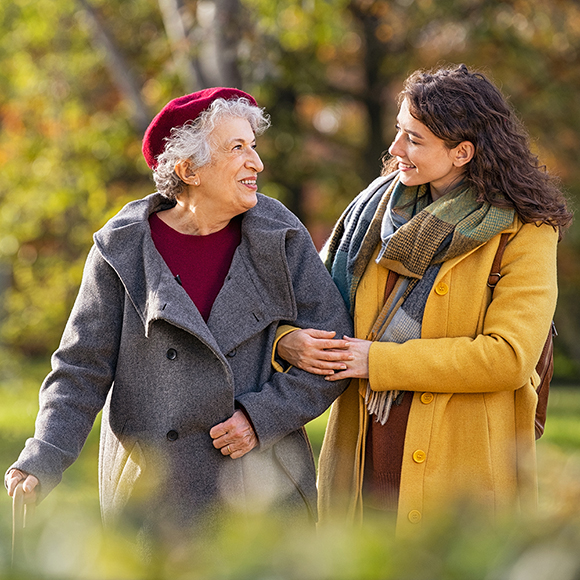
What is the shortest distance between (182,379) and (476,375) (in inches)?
36.6

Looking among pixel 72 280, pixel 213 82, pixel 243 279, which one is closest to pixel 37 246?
pixel 72 280

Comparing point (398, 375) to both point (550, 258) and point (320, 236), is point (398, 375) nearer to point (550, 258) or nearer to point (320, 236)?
point (550, 258)

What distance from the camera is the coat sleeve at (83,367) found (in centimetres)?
263

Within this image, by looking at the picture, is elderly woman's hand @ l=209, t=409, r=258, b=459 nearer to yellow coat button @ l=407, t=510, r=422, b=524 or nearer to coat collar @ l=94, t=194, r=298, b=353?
coat collar @ l=94, t=194, r=298, b=353

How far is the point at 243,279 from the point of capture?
2.71 m

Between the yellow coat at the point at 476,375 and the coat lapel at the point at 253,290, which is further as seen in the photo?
the coat lapel at the point at 253,290

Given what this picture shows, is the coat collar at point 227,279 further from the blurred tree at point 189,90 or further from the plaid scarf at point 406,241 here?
the blurred tree at point 189,90

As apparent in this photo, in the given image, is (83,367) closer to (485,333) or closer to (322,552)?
(485,333)

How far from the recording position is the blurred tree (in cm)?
992

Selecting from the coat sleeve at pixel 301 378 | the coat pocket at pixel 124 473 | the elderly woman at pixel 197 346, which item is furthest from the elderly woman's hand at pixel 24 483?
the coat sleeve at pixel 301 378

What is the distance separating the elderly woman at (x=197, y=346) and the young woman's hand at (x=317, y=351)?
0.05 metres

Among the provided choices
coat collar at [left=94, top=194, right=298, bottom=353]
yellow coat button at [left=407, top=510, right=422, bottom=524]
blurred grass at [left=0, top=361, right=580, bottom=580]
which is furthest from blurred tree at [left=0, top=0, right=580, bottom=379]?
blurred grass at [left=0, top=361, right=580, bottom=580]

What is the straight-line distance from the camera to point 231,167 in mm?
2650

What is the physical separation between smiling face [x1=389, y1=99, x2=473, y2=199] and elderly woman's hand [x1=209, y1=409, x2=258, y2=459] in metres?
0.96
